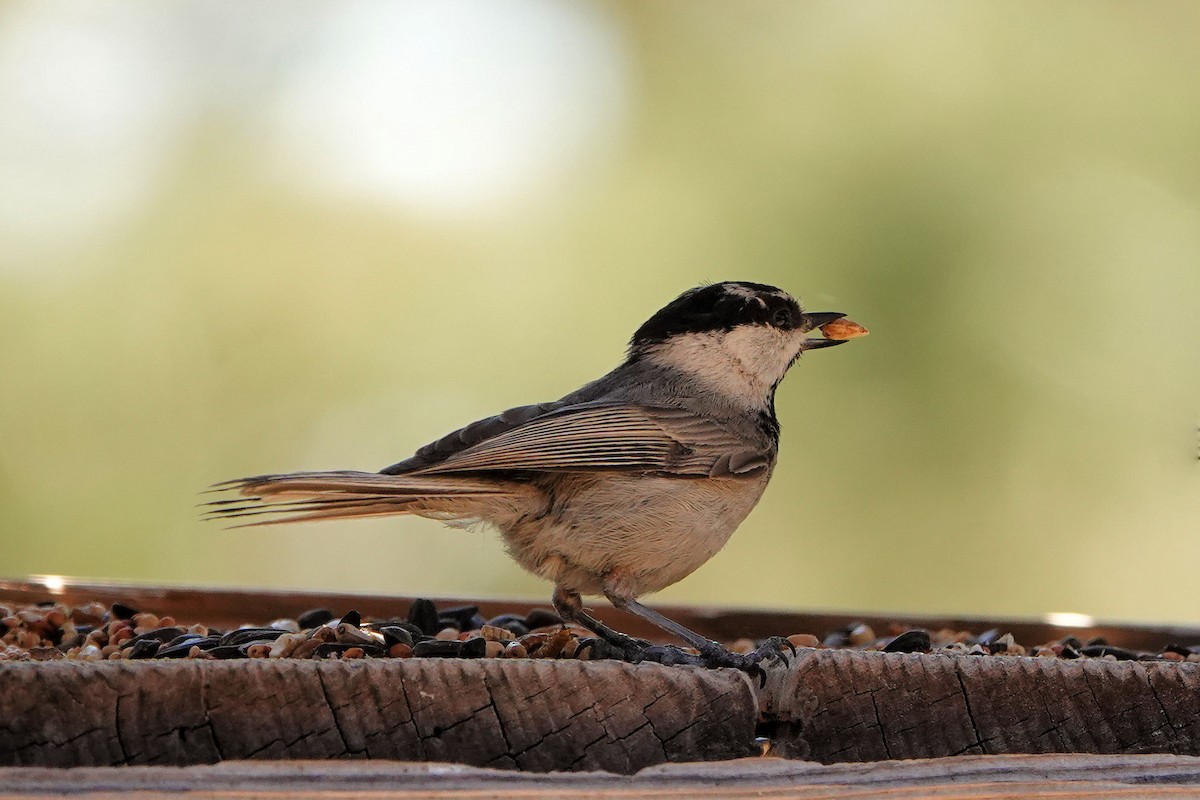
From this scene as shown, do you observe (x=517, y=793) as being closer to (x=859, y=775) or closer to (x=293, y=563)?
(x=859, y=775)

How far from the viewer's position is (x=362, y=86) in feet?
21.7

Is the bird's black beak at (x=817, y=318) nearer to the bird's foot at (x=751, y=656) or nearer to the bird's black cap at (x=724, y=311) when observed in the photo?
the bird's black cap at (x=724, y=311)

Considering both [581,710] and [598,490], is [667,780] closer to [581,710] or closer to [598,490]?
[581,710]

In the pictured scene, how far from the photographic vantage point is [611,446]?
3082 mm

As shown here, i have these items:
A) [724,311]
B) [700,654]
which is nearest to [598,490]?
[700,654]

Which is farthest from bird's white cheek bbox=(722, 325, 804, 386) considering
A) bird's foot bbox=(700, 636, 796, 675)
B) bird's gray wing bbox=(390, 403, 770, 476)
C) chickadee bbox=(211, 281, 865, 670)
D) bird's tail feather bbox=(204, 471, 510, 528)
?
bird's foot bbox=(700, 636, 796, 675)

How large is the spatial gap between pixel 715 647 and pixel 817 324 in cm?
137

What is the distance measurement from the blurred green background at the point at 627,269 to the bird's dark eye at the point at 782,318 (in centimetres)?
179

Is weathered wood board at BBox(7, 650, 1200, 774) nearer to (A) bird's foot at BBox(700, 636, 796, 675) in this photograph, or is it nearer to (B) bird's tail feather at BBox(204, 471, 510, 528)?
(A) bird's foot at BBox(700, 636, 796, 675)

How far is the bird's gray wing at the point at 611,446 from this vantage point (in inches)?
116

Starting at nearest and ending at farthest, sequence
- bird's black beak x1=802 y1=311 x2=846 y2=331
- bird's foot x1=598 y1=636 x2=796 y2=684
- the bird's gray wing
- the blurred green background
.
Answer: bird's foot x1=598 y1=636 x2=796 y2=684 < the bird's gray wing < bird's black beak x1=802 y1=311 x2=846 y2=331 < the blurred green background

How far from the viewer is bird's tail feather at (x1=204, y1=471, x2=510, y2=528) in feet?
7.99

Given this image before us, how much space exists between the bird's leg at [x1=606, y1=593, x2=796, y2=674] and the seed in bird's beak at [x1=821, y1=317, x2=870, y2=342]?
1.15 meters

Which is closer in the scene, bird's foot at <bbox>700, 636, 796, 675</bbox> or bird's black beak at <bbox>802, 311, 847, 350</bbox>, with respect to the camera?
bird's foot at <bbox>700, 636, 796, 675</bbox>
